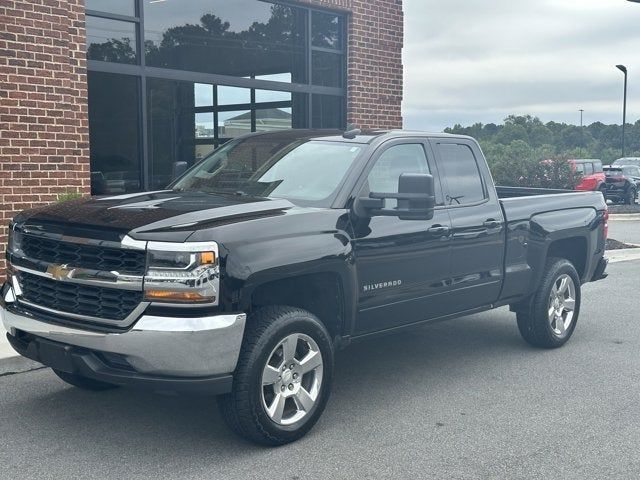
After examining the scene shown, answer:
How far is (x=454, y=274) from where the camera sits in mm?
5992

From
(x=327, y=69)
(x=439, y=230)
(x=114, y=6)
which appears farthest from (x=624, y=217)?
(x=439, y=230)

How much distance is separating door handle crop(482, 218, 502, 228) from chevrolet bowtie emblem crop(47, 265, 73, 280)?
325 centimetres

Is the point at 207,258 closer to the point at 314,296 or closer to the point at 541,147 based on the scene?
the point at 314,296

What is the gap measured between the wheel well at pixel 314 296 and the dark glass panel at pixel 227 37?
21.2ft

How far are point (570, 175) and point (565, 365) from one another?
544 inches

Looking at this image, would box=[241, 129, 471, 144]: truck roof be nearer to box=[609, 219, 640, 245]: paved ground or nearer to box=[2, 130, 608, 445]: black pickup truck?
box=[2, 130, 608, 445]: black pickup truck

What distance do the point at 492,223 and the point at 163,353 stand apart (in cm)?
320

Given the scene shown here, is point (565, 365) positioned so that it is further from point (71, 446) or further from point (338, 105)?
point (338, 105)

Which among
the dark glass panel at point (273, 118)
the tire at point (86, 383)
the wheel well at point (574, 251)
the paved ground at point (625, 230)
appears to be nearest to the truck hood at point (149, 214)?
the tire at point (86, 383)

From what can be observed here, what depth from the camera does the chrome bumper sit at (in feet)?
13.8

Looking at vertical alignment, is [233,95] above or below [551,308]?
above

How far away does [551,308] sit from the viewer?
7.21m

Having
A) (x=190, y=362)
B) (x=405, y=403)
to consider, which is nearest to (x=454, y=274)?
(x=405, y=403)

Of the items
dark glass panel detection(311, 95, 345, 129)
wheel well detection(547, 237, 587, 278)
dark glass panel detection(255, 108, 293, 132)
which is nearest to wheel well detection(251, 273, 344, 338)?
wheel well detection(547, 237, 587, 278)
